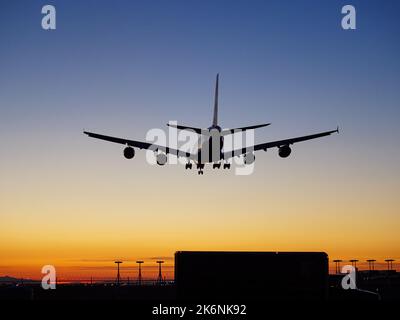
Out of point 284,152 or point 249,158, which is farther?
point 249,158

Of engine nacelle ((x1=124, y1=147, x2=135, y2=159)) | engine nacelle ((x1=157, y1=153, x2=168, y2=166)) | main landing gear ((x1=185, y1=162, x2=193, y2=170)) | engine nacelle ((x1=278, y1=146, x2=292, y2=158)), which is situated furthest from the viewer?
main landing gear ((x1=185, y1=162, x2=193, y2=170))

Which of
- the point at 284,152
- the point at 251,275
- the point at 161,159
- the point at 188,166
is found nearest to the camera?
the point at 251,275

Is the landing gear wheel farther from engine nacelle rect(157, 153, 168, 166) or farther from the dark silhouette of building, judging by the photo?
the dark silhouette of building

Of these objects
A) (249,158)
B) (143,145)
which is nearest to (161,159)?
(143,145)

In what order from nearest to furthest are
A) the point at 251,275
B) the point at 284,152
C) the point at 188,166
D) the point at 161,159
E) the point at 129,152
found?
the point at 251,275
the point at 129,152
the point at 284,152
the point at 161,159
the point at 188,166

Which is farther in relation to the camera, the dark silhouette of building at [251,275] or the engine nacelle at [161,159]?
the engine nacelle at [161,159]

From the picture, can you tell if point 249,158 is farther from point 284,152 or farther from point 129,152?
point 129,152

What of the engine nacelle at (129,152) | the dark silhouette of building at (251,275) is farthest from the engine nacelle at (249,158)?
the dark silhouette of building at (251,275)

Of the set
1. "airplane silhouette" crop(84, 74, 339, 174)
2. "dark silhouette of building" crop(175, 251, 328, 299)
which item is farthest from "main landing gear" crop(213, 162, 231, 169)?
"dark silhouette of building" crop(175, 251, 328, 299)

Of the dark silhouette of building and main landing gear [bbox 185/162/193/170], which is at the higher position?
A: main landing gear [bbox 185/162/193/170]

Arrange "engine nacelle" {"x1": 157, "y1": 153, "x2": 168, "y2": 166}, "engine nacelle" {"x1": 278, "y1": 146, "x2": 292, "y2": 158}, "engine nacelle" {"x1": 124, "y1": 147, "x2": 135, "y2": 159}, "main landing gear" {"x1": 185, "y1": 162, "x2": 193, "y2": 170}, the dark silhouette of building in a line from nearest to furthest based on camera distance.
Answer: the dark silhouette of building
"engine nacelle" {"x1": 124, "y1": 147, "x2": 135, "y2": 159}
"engine nacelle" {"x1": 278, "y1": 146, "x2": 292, "y2": 158}
"engine nacelle" {"x1": 157, "y1": 153, "x2": 168, "y2": 166}
"main landing gear" {"x1": 185, "y1": 162, "x2": 193, "y2": 170}

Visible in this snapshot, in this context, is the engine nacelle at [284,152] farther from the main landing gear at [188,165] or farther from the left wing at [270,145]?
the main landing gear at [188,165]

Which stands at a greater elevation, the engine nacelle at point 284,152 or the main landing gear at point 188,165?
the engine nacelle at point 284,152
